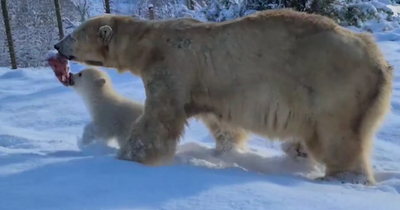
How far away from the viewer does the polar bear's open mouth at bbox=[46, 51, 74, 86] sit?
5277mm

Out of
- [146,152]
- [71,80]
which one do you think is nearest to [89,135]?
[146,152]

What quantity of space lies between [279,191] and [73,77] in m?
3.13

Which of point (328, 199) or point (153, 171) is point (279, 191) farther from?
point (153, 171)

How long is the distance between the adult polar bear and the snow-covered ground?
0.34m


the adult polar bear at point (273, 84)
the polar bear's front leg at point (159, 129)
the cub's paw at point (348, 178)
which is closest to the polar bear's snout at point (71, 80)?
the adult polar bear at point (273, 84)

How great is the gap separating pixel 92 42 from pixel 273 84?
5.31 feet

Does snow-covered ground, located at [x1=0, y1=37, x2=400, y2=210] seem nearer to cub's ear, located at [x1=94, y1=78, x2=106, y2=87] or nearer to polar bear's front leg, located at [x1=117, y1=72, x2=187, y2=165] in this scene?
polar bear's front leg, located at [x1=117, y1=72, x2=187, y2=165]

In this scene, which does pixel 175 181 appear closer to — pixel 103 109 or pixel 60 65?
pixel 103 109

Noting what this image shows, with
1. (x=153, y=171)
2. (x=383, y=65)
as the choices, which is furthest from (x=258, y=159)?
(x=153, y=171)

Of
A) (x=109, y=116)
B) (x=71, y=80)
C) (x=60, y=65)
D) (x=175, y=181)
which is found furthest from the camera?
(x=71, y=80)

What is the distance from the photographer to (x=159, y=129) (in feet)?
14.2

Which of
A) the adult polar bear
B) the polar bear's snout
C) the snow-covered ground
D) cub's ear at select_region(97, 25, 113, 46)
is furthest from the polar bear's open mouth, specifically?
the adult polar bear

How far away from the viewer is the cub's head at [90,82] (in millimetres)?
5465

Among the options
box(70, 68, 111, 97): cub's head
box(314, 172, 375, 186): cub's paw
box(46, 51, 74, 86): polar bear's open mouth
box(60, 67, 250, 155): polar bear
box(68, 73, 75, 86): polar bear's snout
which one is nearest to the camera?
box(314, 172, 375, 186): cub's paw
